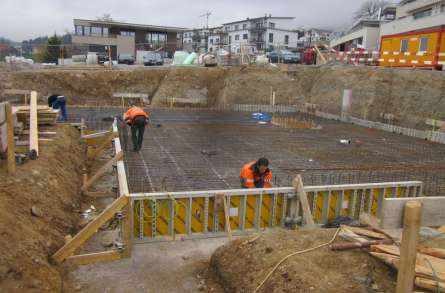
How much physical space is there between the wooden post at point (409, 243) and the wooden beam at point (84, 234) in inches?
161

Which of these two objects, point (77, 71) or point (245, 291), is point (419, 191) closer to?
point (245, 291)

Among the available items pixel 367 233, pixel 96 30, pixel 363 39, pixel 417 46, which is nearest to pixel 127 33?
pixel 96 30

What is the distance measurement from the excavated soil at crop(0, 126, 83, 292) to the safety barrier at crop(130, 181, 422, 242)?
1334 mm

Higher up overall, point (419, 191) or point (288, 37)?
point (288, 37)

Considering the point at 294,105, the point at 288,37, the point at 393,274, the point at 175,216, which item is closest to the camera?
the point at 393,274

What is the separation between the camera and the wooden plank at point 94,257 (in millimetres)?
6012

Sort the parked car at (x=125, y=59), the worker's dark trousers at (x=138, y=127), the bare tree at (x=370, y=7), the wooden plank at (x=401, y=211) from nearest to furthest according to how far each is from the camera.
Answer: the wooden plank at (x=401, y=211) < the worker's dark trousers at (x=138, y=127) < the parked car at (x=125, y=59) < the bare tree at (x=370, y=7)

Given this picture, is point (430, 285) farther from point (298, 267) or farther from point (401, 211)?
point (298, 267)

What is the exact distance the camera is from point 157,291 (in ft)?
18.5

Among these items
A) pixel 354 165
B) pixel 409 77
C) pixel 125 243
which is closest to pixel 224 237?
pixel 125 243

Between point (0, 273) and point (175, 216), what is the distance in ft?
10.2

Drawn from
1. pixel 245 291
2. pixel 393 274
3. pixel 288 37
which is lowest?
pixel 245 291

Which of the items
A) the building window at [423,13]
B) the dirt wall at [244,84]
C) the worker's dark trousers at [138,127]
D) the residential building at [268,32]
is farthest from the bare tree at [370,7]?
the worker's dark trousers at [138,127]

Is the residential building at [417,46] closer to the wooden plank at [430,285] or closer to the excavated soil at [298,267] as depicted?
the excavated soil at [298,267]
